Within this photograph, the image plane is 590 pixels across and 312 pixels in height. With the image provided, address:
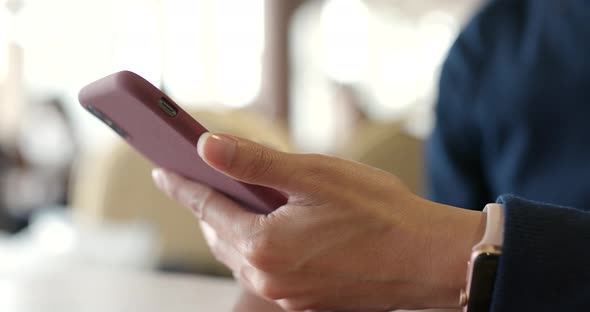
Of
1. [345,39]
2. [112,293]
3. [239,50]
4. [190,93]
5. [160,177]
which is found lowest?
[112,293]

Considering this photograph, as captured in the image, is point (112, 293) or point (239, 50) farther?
point (239, 50)

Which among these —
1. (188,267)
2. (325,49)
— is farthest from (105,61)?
(188,267)

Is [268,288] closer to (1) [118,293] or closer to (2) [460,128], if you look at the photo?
(1) [118,293]

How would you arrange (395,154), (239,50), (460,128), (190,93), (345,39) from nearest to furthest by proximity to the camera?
1. (460,128)
2. (395,154)
3. (190,93)
4. (239,50)
5. (345,39)

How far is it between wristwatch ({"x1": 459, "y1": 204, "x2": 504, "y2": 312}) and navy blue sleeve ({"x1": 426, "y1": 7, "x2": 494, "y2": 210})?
0.45 m

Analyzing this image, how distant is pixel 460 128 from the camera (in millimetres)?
853

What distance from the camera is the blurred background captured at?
114cm

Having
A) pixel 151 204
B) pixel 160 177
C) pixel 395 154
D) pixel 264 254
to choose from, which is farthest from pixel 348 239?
pixel 395 154

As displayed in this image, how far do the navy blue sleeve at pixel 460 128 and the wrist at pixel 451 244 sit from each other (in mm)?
443

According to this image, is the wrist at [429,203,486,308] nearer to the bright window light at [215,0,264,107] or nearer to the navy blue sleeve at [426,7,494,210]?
the navy blue sleeve at [426,7,494,210]

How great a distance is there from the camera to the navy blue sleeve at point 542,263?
1.26 ft

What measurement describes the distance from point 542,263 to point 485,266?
0.03m

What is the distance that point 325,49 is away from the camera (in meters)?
3.85

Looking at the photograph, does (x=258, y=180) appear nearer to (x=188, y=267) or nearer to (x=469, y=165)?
(x=469, y=165)
